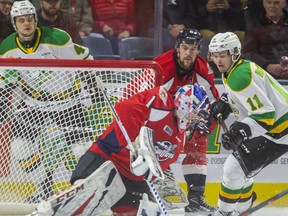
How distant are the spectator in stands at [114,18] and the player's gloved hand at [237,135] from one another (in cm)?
123

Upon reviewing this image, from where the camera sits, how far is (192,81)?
224 inches

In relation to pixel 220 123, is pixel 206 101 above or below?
above

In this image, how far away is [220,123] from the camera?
5531 mm

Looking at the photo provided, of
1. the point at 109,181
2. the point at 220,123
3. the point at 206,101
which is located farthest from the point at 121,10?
the point at 109,181

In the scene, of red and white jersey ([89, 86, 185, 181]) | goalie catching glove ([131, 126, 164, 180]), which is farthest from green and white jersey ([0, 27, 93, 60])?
goalie catching glove ([131, 126, 164, 180])

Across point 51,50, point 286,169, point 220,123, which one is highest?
point 51,50

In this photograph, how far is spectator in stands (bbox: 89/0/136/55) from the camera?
617 centimetres

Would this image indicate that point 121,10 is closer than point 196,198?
No

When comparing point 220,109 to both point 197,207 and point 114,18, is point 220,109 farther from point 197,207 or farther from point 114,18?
point 114,18

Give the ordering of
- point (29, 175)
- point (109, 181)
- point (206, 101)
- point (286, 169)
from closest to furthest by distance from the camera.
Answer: point (109, 181), point (206, 101), point (29, 175), point (286, 169)

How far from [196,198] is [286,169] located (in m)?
0.72

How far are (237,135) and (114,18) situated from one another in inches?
55.1

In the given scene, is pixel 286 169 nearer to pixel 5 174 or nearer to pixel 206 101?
pixel 206 101

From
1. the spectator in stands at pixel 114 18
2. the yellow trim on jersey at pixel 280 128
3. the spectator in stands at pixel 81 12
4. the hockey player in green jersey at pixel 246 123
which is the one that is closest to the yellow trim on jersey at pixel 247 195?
the hockey player in green jersey at pixel 246 123
